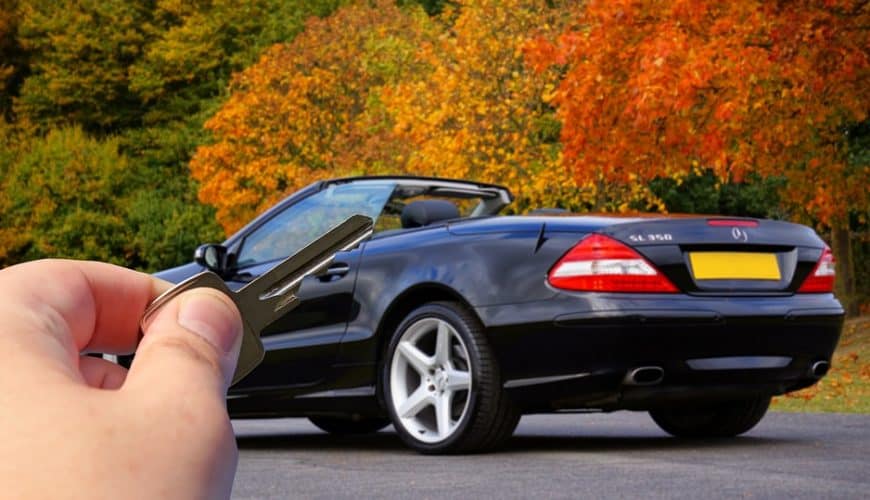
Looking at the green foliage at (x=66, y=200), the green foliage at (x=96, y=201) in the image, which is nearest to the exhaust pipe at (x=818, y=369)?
the green foliage at (x=96, y=201)

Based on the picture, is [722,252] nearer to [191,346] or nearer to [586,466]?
[586,466]

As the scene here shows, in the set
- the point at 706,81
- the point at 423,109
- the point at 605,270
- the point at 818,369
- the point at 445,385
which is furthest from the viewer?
the point at 423,109

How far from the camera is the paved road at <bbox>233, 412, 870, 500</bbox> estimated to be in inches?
253

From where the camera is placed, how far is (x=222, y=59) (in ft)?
211

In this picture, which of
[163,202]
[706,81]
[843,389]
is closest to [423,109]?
[706,81]

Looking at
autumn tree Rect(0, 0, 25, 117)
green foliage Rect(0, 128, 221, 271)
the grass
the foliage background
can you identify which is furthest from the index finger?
autumn tree Rect(0, 0, 25, 117)

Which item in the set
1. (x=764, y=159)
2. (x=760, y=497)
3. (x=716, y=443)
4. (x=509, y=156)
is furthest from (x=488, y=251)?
(x=509, y=156)

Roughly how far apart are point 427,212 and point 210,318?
799 centimetres

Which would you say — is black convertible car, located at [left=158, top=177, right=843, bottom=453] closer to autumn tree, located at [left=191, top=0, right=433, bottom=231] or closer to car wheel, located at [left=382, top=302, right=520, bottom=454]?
car wheel, located at [left=382, top=302, right=520, bottom=454]

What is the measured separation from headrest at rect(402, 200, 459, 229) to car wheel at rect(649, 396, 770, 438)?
1.72m

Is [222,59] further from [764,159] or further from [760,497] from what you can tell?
[760,497]

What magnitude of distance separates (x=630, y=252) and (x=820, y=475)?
56.9 inches

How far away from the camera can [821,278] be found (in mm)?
8414

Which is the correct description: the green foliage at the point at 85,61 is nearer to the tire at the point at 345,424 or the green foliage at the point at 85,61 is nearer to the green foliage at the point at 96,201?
the green foliage at the point at 96,201
